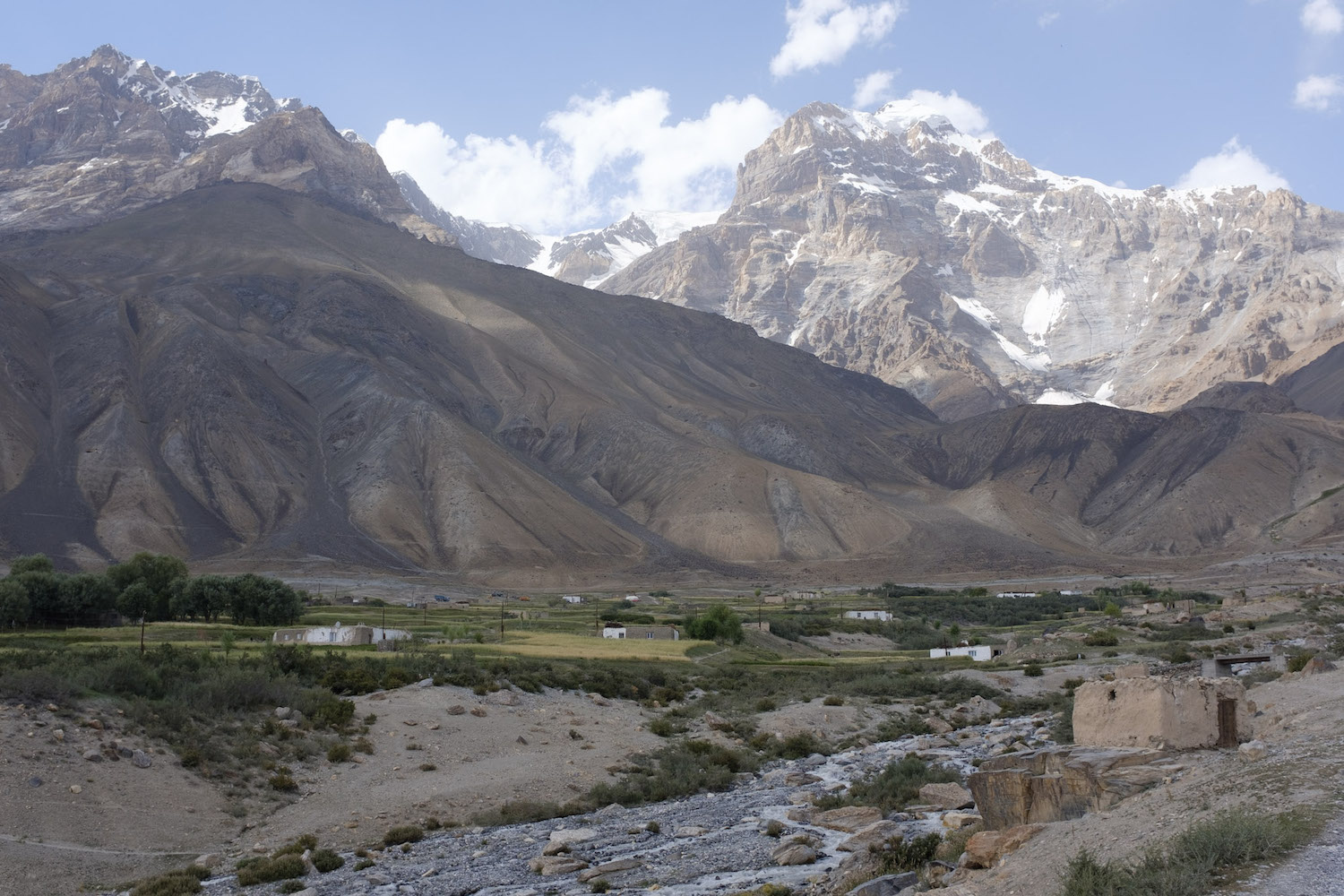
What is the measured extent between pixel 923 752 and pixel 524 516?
112 meters

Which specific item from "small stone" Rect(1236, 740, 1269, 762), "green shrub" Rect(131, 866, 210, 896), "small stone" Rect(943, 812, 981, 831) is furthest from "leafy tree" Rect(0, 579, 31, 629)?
"small stone" Rect(1236, 740, 1269, 762)

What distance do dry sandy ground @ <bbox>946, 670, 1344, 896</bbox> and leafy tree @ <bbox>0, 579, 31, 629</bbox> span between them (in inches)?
2213

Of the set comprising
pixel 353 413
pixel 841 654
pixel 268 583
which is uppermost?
pixel 353 413

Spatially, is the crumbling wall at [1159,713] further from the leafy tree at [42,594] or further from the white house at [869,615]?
the white house at [869,615]

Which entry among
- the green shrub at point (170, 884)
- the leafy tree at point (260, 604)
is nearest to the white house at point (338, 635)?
the leafy tree at point (260, 604)

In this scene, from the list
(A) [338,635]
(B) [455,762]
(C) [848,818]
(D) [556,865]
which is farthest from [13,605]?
(C) [848,818]

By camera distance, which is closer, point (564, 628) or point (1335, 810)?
point (1335, 810)

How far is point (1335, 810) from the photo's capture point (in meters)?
13.4

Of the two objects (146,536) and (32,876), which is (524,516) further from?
(32,876)

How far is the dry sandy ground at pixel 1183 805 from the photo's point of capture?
13281 millimetres

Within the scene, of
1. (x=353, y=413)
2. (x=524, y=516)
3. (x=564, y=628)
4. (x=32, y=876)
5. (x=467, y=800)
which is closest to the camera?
(x=32, y=876)

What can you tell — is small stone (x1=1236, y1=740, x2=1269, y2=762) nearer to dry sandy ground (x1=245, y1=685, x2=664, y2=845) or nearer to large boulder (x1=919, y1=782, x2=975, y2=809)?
large boulder (x1=919, y1=782, x2=975, y2=809)

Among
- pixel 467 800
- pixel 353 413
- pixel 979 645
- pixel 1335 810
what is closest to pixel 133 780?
pixel 467 800

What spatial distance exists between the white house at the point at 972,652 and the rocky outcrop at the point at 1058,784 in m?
48.6
